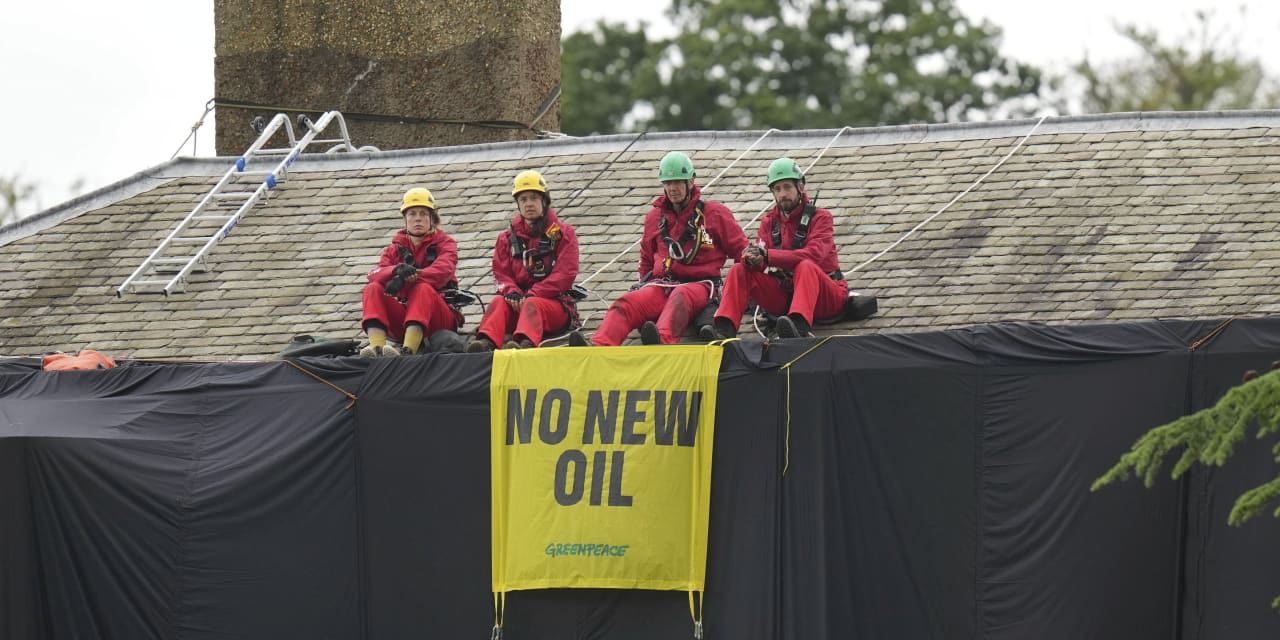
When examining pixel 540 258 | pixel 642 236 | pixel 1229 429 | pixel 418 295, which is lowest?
pixel 1229 429

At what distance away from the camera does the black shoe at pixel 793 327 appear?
1091 cm

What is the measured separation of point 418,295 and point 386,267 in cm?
34

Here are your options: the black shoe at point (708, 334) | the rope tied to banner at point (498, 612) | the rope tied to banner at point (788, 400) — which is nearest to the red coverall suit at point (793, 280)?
the black shoe at point (708, 334)

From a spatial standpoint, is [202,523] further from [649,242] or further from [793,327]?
[793,327]

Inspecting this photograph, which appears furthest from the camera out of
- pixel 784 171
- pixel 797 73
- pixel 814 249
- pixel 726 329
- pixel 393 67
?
Answer: pixel 797 73

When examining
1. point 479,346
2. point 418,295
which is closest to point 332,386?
point 418,295

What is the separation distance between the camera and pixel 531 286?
1211 centimetres

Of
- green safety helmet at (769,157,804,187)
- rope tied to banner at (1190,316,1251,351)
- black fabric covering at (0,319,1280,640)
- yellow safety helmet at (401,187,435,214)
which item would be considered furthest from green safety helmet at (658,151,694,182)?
rope tied to banner at (1190,316,1251,351)

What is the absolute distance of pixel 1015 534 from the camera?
Result: 390 inches

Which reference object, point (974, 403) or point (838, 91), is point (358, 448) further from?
point (838, 91)

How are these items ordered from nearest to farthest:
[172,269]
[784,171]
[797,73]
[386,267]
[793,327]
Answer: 1. [793,327]
2. [784,171]
3. [386,267]
4. [172,269]
5. [797,73]

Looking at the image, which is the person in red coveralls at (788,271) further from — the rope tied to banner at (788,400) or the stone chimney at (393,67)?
the stone chimney at (393,67)

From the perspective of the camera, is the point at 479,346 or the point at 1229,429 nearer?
the point at 1229,429

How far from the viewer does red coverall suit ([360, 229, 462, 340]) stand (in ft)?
39.6
